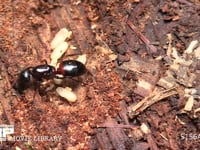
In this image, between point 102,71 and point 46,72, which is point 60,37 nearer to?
point 46,72

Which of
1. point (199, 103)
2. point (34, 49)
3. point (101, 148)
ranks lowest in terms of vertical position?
point (101, 148)

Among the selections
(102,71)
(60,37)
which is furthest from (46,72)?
(102,71)

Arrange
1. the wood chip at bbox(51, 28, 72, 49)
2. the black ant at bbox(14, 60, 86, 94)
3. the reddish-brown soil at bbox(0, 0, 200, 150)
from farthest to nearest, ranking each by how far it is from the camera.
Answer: the wood chip at bbox(51, 28, 72, 49), the black ant at bbox(14, 60, 86, 94), the reddish-brown soil at bbox(0, 0, 200, 150)

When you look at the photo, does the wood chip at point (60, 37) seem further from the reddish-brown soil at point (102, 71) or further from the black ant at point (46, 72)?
the black ant at point (46, 72)

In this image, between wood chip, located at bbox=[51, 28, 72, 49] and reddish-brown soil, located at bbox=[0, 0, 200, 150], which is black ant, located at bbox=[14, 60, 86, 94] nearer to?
reddish-brown soil, located at bbox=[0, 0, 200, 150]

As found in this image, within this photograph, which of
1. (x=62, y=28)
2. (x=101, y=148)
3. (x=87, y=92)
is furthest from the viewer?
(x=62, y=28)

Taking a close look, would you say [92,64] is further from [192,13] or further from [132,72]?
[192,13]

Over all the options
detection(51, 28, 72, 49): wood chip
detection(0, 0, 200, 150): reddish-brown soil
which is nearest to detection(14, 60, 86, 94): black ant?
detection(0, 0, 200, 150): reddish-brown soil

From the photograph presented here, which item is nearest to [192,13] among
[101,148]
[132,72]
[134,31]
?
[134,31]
